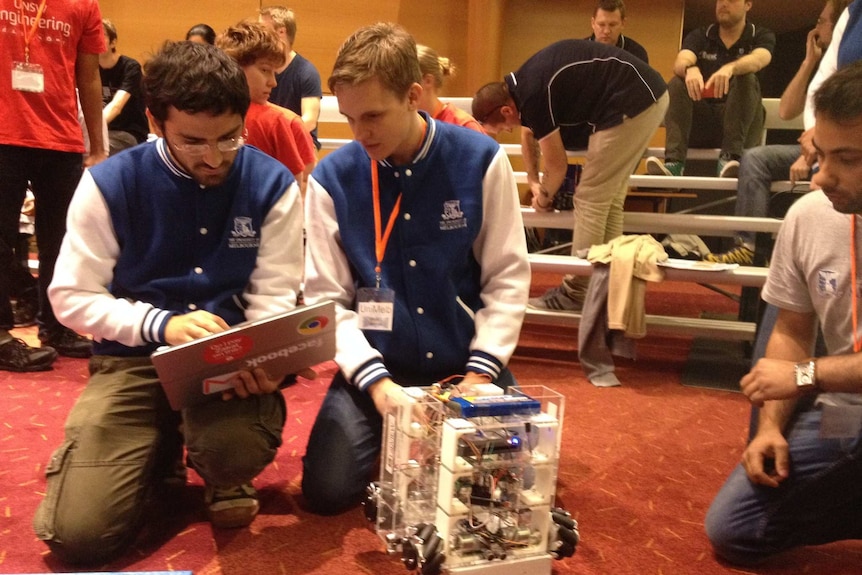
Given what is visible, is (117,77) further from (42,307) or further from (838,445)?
(838,445)

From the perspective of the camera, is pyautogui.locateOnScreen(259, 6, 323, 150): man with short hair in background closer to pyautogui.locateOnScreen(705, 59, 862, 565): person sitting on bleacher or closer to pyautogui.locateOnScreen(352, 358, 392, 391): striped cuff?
pyautogui.locateOnScreen(352, 358, 392, 391): striped cuff

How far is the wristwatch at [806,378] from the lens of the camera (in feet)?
4.41

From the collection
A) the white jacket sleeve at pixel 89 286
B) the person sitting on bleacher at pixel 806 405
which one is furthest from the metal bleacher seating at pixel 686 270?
the white jacket sleeve at pixel 89 286

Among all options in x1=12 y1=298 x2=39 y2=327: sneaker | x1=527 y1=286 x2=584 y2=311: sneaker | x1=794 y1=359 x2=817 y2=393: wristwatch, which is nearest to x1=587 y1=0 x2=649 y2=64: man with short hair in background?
x1=527 y1=286 x2=584 y2=311: sneaker

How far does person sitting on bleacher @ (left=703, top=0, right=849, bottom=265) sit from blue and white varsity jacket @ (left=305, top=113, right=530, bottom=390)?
5.32ft

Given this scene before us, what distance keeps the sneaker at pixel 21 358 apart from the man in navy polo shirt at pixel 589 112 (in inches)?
73.3

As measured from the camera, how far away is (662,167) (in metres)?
3.76

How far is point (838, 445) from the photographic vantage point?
1397 millimetres

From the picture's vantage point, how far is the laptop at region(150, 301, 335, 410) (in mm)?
1316

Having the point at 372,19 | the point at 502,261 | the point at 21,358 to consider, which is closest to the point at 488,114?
the point at 502,261

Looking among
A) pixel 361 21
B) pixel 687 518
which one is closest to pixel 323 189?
pixel 687 518

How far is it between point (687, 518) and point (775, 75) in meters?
5.32

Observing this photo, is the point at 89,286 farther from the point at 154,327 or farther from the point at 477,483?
the point at 477,483

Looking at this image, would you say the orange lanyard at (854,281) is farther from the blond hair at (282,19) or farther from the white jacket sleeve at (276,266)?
the blond hair at (282,19)
